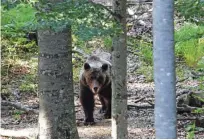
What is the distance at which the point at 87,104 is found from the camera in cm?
835

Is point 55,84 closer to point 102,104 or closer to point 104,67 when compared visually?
point 104,67

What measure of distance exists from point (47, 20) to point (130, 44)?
9512 mm

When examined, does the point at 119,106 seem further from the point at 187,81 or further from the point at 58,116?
the point at 187,81

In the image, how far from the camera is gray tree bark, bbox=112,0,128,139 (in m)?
4.81

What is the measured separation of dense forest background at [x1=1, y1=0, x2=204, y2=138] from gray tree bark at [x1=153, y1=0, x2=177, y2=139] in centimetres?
160

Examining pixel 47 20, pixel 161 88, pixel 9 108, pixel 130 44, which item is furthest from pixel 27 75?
pixel 161 88

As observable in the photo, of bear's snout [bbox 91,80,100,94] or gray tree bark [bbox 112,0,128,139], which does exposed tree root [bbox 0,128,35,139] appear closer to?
gray tree bark [bbox 112,0,128,139]

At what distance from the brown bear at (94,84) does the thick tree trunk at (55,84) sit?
2.63 meters

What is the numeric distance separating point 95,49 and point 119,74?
7.83 meters

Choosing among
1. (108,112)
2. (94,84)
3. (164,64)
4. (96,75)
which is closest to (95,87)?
(94,84)

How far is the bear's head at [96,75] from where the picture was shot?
8.29 metres

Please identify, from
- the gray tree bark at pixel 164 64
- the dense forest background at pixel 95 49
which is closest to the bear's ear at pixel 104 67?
the dense forest background at pixel 95 49

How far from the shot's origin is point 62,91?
526 cm

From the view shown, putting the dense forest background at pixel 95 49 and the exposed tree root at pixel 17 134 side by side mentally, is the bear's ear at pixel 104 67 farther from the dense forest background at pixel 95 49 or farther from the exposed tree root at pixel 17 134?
the exposed tree root at pixel 17 134
